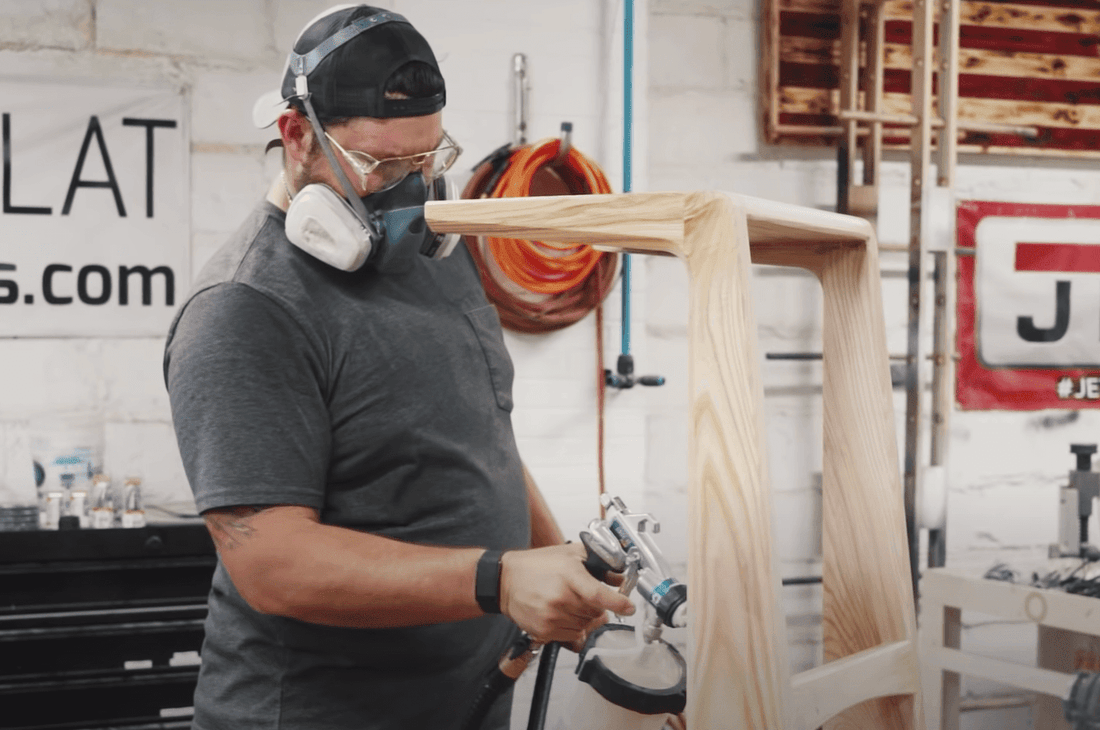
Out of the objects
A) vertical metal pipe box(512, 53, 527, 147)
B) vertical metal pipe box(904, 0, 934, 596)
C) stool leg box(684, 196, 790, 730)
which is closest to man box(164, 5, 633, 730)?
stool leg box(684, 196, 790, 730)

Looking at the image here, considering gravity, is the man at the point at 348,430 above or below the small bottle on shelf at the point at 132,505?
above

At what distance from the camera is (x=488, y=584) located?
990 millimetres

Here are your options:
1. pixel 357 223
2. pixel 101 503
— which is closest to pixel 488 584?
pixel 357 223

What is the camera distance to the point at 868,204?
288 cm

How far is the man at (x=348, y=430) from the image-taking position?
3.50ft

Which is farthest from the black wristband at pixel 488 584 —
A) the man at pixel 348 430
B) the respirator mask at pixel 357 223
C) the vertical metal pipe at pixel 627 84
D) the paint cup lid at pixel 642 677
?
the vertical metal pipe at pixel 627 84

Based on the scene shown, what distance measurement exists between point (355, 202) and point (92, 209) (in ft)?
5.45

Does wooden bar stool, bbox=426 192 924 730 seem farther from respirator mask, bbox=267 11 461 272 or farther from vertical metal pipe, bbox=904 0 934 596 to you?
vertical metal pipe, bbox=904 0 934 596

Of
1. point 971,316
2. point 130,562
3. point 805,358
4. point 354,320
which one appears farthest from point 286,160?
point 971,316

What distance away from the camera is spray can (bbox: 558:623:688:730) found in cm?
90

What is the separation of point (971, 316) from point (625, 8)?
1517 millimetres

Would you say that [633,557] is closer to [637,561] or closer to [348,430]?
[637,561]

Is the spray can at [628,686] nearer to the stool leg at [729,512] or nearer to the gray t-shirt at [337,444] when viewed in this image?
the stool leg at [729,512]

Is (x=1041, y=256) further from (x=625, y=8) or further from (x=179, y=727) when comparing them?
(x=179, y=727)
